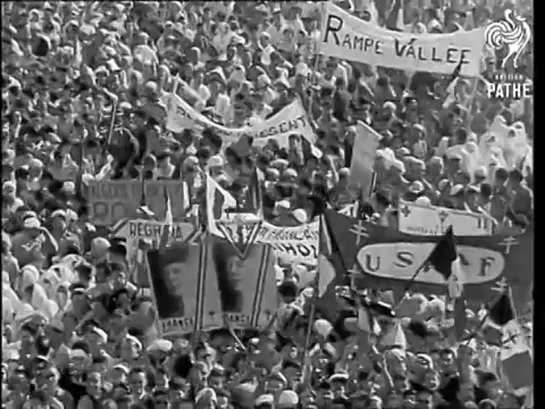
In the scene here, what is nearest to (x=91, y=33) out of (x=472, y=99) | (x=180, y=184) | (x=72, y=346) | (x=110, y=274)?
(x=180, y=184)

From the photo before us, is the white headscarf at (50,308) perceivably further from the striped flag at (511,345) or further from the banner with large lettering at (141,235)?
the striped flag at (511,345)

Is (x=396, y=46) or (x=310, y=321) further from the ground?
(x=396, y=46)

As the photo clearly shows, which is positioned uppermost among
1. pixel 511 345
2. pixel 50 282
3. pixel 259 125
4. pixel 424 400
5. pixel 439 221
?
pixel 259 125

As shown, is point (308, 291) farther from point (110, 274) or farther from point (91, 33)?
point (91, 33)

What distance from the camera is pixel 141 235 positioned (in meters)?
1.82

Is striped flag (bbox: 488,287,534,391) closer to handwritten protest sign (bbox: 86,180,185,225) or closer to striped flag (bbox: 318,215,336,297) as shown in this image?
striped flag (bbox: 318,215,336,297)

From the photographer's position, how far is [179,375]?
1823 mm

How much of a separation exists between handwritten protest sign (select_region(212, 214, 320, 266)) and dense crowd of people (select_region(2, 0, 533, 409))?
0.07ft

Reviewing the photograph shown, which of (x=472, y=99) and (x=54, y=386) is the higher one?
(x=472, y=99)

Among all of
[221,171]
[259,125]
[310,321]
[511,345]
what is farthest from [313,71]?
[511,345]

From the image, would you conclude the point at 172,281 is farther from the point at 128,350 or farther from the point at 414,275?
the point at 414,275

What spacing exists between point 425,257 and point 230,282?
0.37 metres

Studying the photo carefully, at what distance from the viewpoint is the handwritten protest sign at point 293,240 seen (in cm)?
180
